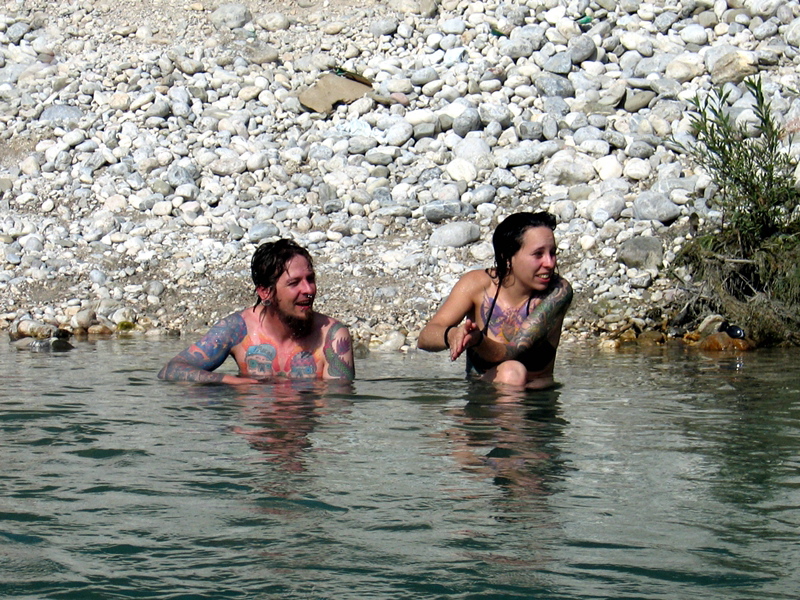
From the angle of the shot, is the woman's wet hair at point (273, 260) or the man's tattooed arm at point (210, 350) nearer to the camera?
the woman's wet hair at point (273, 260)

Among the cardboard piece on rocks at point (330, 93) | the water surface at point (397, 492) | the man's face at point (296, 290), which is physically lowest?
the water surface at point (397, 492)

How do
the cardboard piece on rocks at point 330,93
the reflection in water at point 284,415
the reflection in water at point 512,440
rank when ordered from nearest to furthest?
the reflection in water at point 512,440 → the reflection in water at point 284,415 → the cardboard piece on rocks at point 330,93

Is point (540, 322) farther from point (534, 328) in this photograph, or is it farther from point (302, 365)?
point (302, 365)

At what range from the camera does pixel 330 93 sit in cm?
1335

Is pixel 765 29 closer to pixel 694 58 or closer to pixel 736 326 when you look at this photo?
pixel 694 58

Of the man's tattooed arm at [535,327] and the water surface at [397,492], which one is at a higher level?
the man's tattooed arm at [535,327]

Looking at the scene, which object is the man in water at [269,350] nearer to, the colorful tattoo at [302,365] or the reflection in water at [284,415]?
the colorful tattoo at [302,365]

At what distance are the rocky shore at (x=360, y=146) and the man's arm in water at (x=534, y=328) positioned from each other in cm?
284

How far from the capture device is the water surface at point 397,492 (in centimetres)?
277

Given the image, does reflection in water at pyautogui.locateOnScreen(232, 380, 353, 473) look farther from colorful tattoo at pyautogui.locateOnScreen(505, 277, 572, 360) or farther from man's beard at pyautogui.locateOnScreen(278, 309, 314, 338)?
colorful tattoo at pyautogui.locateOnScreen(505, 277, 572, 360)

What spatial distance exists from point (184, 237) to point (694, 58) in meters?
6.67

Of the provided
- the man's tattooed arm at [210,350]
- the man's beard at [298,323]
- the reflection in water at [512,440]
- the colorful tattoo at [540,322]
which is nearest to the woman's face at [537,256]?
the colorful tattoo at [540,322]

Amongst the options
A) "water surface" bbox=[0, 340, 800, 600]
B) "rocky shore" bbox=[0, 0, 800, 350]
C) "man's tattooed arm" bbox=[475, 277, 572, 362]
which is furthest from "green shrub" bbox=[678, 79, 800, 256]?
"man's tattooed arm" bbox=[475, 277, 572, 362]

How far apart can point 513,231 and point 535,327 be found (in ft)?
2.02
